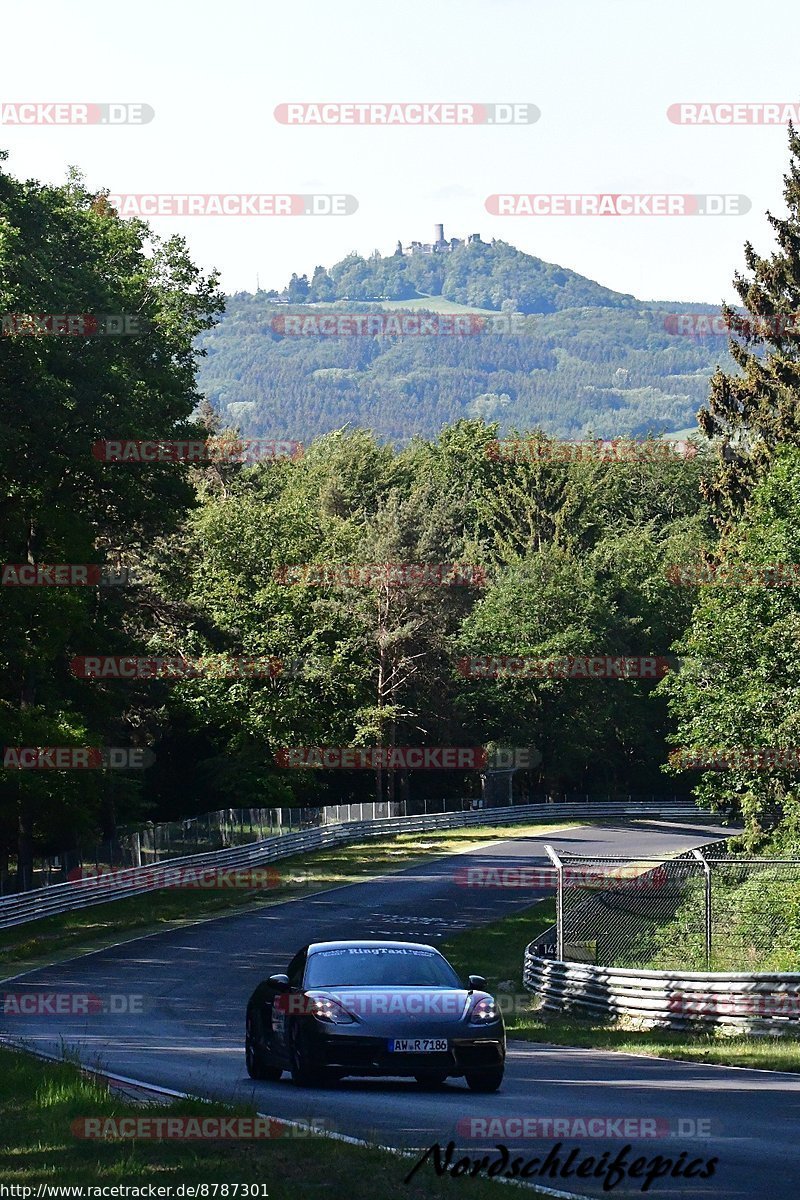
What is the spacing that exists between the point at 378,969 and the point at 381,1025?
1.03 m

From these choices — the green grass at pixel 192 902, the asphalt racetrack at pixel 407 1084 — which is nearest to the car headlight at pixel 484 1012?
the asphalt racetrack at pixel 407 1084

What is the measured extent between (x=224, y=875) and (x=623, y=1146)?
38261mm

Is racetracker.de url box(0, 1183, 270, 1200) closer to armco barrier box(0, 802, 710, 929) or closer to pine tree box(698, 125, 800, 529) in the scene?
armco barrier box(0, 802, 710, 929)

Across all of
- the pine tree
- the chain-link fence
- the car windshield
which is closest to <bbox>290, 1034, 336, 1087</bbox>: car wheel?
the car windshield

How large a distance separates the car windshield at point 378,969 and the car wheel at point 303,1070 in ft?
1.88

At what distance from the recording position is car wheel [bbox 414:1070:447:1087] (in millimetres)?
13305

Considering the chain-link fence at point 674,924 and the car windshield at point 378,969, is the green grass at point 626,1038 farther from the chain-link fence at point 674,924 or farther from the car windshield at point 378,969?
the car windshield at point 378,969

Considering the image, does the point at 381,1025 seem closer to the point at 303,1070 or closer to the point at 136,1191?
the point at 303,1070

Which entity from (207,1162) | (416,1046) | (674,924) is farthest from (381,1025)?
(674,924)

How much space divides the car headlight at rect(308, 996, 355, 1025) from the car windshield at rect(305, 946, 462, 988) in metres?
0.46

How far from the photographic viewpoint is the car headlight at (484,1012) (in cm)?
1344

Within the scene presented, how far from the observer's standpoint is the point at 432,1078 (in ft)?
44.8

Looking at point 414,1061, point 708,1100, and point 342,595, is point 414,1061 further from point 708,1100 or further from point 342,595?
point 342,595

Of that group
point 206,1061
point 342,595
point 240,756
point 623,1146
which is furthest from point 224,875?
point 623,1146
